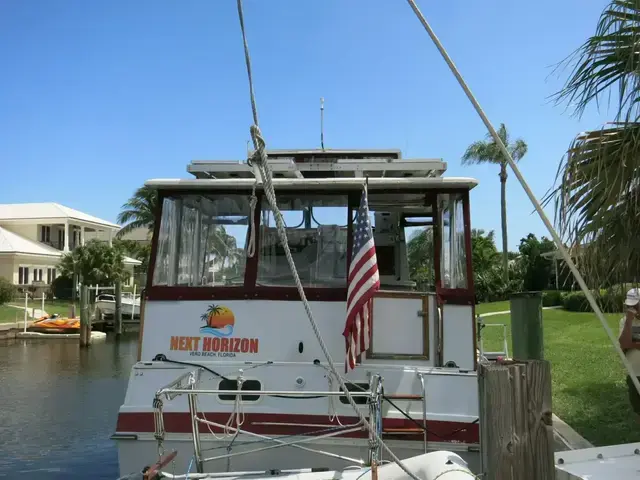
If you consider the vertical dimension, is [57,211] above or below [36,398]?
above

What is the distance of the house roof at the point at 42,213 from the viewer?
1970 inches

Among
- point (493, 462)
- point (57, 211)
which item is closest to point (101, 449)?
point (493, 462)

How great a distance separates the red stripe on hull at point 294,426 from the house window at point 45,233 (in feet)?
165

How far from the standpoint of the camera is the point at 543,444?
10.5 ft

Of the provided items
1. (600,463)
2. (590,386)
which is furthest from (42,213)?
(600,463)

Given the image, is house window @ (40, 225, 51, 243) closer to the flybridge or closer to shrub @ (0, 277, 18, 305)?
shrub @ (0, 277, 18, 305)

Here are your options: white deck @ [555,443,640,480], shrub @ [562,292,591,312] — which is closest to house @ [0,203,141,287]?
shrub @ [562,292,591,312]

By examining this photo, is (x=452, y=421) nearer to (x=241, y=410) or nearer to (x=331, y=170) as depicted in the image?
(x=241, y=410)

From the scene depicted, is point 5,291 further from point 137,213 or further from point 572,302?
point 572,302

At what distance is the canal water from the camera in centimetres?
976

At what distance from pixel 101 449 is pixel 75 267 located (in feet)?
106

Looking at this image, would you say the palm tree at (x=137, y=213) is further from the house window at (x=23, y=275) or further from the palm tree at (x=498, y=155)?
the palm tree at (x=498, y=155)

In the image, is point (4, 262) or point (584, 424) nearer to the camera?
point (584, 424)

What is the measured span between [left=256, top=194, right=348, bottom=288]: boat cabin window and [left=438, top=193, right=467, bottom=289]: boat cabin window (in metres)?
1.06
